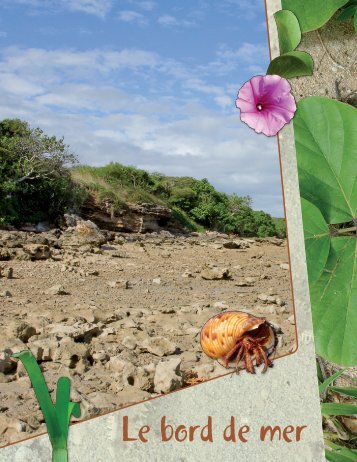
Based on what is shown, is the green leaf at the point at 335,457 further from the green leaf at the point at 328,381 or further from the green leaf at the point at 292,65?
the green leaf at the point at 292,65

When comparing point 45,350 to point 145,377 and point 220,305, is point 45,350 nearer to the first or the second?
point 145,377

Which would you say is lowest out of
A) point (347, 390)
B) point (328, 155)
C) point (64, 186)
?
point (347, 390)

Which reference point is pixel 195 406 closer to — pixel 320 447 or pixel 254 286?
pixel 320 447

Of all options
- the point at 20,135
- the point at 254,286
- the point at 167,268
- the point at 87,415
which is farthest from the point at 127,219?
the point at 87,415

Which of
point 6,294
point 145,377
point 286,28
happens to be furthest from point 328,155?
point 6,294

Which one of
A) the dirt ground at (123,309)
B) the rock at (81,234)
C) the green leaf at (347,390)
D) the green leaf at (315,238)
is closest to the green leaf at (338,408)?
the green leaf at (347,390)

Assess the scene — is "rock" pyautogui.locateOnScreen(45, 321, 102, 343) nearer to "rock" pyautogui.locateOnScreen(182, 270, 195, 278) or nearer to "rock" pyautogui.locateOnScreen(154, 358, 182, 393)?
"rock" pyautogui.locateOnScreen(154, 358, 182, 393)
